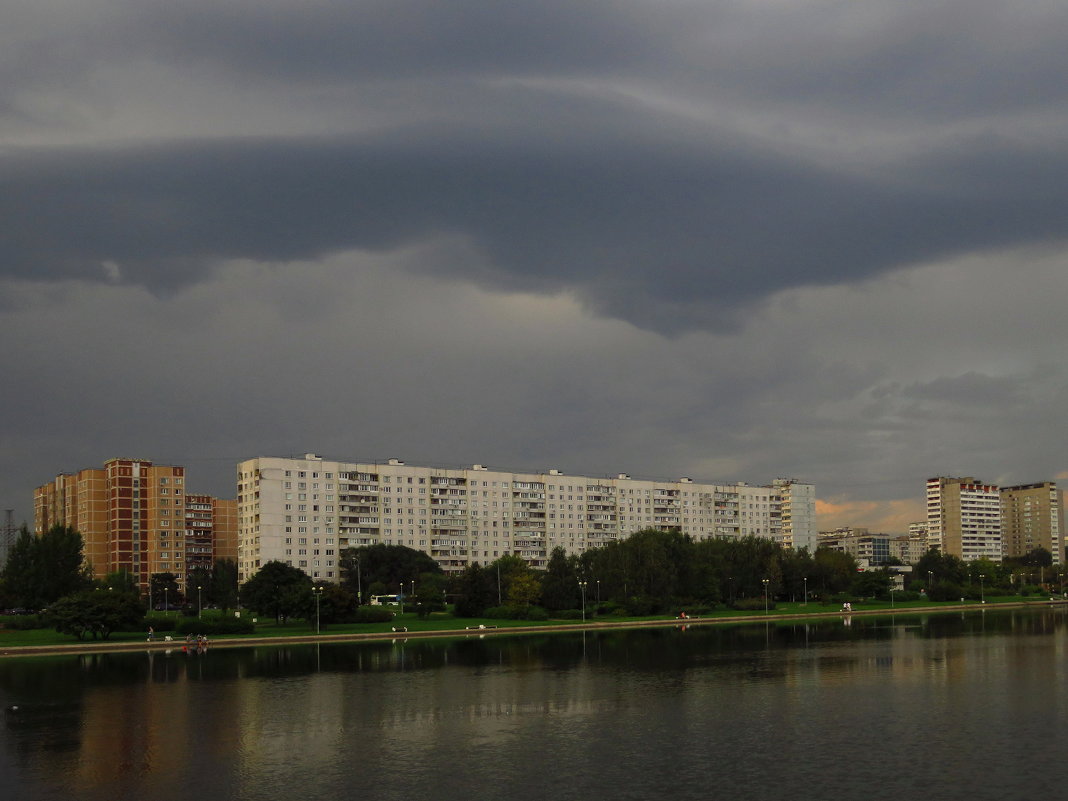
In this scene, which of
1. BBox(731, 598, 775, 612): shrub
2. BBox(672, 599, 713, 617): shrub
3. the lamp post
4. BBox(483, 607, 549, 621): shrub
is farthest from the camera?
BBox(731, 598, 775, 612): shrub

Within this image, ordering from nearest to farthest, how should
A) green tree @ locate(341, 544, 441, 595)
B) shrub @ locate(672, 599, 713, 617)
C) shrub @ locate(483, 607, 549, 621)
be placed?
1. shrub @ locate(483, 607, 549, 621)
2. shrub @ locate(672, 599, 713, 617)
3. green tree @ locate(341, 544, 441, 595)

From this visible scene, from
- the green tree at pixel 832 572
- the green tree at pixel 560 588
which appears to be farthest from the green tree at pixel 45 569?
the green tree at pixel 832 572

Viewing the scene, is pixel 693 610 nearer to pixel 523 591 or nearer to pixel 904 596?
pixel 523 591

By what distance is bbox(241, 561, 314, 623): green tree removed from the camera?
115 m

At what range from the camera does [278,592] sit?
389 ft

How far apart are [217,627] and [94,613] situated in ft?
41.2

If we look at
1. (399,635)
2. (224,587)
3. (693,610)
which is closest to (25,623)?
(224,587)

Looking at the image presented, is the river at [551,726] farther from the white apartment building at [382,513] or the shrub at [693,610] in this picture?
the white apartment building at [382,513]

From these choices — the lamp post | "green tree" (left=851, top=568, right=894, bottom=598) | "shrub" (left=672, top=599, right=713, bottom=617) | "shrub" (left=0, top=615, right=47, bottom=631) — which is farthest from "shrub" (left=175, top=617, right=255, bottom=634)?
"green tree" (left=851, top=568, right=894, bottom=598)

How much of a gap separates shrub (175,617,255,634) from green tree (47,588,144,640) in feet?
17.8

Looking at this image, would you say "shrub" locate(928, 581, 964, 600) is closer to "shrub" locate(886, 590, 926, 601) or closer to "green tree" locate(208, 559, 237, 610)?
"shrub" locate(886, 590, 926, 601)

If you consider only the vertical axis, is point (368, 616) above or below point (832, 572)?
below

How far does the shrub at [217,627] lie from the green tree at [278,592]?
5233mm

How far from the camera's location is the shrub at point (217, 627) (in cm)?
11050
